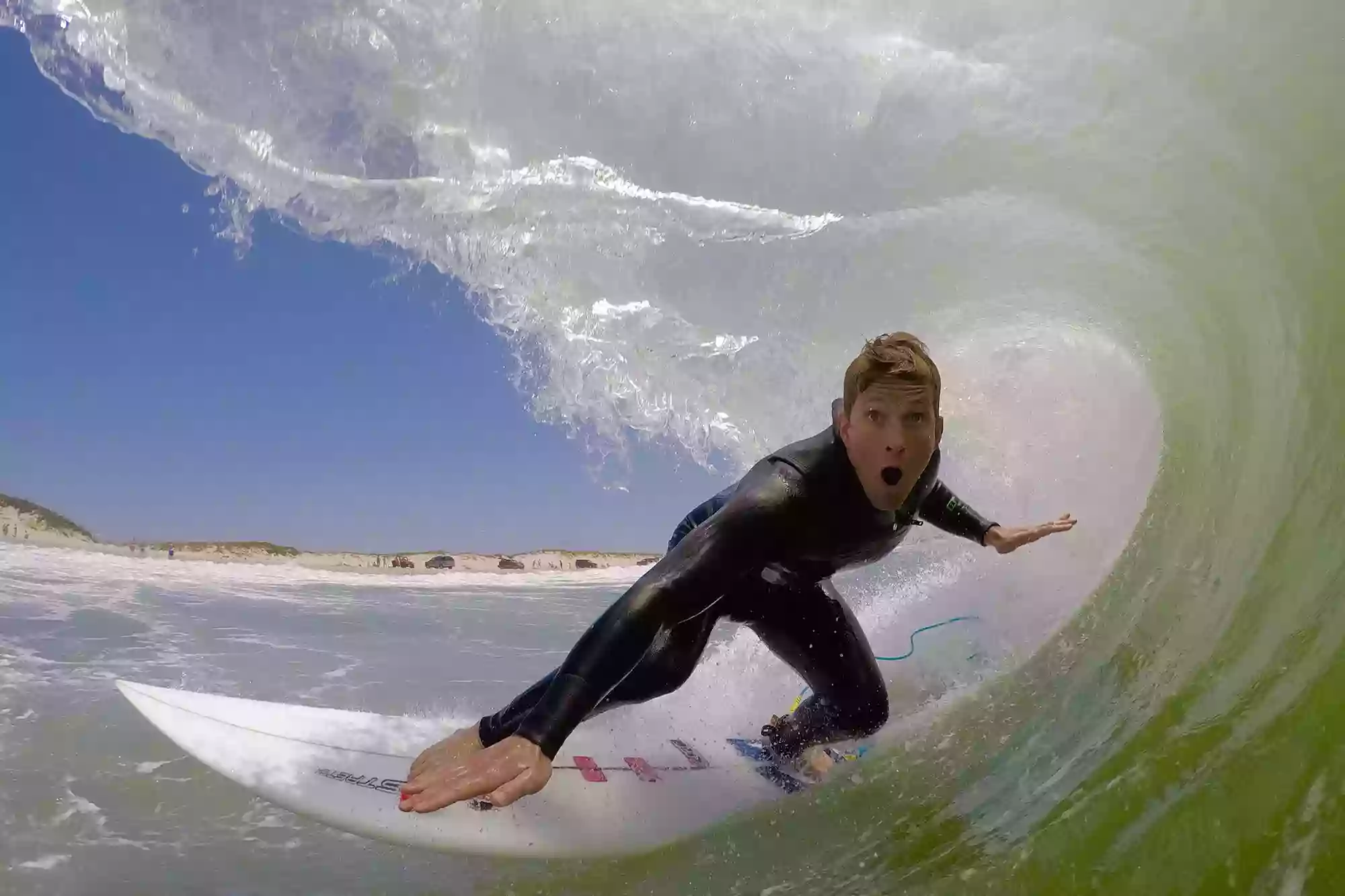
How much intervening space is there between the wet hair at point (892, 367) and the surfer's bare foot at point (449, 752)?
1.41 metres

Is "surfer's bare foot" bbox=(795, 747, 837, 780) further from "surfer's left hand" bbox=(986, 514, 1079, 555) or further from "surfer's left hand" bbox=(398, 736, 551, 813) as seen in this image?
"surfer's left hand" bbox=(398, 736, 551, 813)

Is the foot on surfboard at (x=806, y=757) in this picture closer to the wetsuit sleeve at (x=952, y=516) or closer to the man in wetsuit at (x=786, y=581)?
the man in wetsuit at (x=786, y=581)

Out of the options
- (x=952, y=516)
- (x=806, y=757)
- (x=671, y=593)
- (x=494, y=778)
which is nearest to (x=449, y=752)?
(x=494, y=778)

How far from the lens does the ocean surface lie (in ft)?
8.34

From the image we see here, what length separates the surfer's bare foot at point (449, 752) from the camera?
7.14 feet

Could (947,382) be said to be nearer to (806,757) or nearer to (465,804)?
(806,757)

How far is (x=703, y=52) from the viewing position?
432 centimetres

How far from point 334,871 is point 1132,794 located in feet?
8.41

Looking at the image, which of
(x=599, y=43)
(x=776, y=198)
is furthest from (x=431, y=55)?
(x=776, y=198)

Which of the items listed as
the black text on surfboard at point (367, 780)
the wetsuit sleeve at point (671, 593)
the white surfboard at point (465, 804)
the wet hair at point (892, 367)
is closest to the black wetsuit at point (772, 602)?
the wetsuit sleeve at point (671, 593)

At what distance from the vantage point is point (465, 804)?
9.06 feet

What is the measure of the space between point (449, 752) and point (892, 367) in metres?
1.63

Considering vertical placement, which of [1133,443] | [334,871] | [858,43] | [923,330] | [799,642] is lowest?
[334,871]

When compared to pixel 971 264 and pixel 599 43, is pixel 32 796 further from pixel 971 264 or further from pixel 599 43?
pixel 971 264
